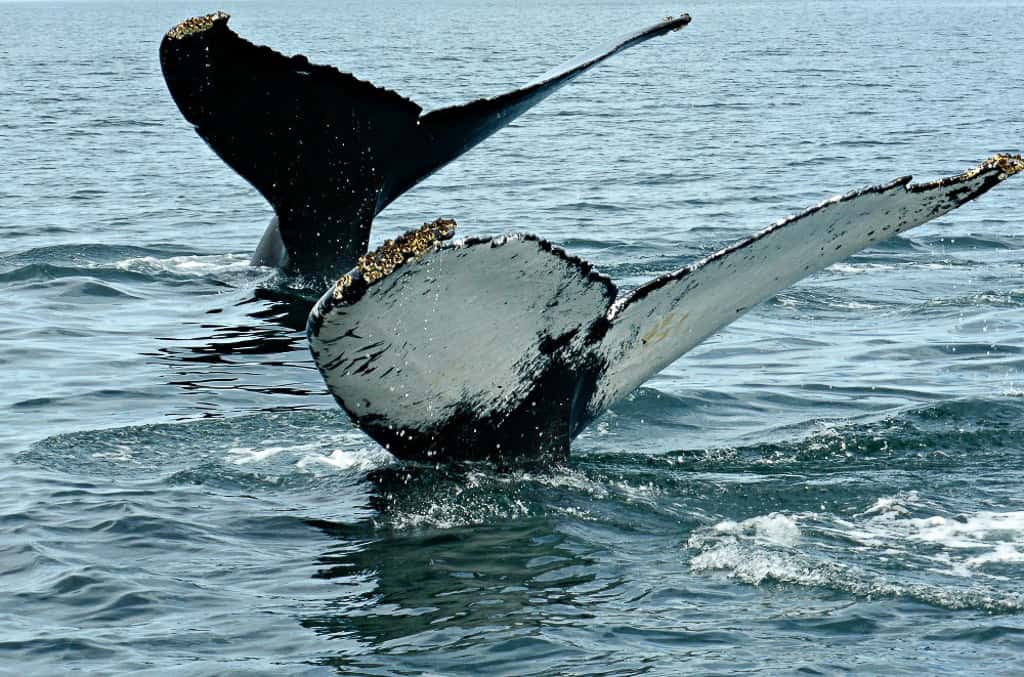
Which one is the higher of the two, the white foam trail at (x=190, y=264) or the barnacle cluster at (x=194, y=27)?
the barnacle cluster at (x=194, y=27)

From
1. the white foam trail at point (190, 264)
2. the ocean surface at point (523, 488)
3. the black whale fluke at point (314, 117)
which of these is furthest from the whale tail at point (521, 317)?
the white foam trail at point (190, 264)

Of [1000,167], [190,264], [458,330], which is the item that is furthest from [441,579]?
[190,264]

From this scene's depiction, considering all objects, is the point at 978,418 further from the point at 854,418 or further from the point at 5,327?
the point at 5,327

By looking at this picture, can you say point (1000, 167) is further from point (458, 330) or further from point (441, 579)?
point (441, 579)

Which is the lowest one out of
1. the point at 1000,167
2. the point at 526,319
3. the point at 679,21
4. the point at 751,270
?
the point at 526,319

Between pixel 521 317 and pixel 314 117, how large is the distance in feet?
11.3

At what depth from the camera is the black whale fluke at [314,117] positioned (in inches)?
285

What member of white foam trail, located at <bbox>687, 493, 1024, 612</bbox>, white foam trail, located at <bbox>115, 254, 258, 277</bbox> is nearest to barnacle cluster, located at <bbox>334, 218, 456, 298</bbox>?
white foam trail, located at <bbox>687, 493, 1024, 612</bbox>

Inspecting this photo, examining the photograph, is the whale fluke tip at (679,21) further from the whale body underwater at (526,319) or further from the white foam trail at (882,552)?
the white foam trail at (882,552)

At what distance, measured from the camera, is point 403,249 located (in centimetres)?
401

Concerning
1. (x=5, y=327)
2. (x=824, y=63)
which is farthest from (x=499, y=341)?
(x=824, y=63)

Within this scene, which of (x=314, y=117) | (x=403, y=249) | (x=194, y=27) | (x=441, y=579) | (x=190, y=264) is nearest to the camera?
(x=403, y=249)

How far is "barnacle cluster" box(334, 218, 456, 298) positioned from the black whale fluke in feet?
9.39

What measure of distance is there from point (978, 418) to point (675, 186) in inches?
473
